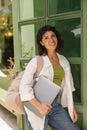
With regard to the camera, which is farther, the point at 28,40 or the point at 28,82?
the point at 28,40

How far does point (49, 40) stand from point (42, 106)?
0.52 m

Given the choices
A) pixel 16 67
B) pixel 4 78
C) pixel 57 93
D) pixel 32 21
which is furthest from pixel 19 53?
pixel 4 78

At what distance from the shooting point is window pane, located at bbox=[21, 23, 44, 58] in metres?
3.07

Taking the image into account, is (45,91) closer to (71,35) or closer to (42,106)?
(42,106)

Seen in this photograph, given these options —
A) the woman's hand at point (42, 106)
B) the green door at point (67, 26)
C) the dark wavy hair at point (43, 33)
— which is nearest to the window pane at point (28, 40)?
the green door at point (67, 26)

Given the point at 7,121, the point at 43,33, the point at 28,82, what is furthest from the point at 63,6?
the point at 7,121

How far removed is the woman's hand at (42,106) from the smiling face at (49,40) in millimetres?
436

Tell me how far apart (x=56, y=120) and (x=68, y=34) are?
30.0 inches

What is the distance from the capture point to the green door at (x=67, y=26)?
99.7 inches

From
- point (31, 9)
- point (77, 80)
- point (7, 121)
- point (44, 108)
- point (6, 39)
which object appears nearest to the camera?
point (44, 108)

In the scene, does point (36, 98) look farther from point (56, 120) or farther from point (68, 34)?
point (68, 34)

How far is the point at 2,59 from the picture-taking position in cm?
570

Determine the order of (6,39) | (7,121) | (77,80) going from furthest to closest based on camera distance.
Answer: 1. (6,39)
2. (7,121)
3. (77,80)

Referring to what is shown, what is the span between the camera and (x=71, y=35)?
2678mm
